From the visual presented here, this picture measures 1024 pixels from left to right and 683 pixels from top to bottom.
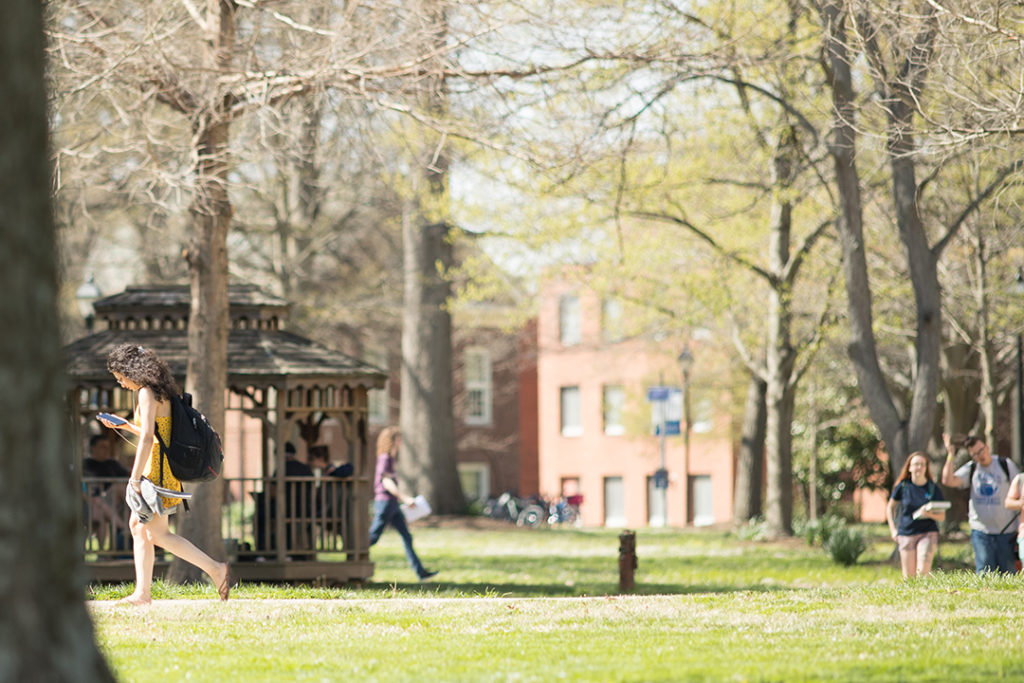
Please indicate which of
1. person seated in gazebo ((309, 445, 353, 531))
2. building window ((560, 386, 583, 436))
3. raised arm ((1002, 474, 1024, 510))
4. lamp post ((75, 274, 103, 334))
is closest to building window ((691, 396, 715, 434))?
building window ((560, 386, 583, 436))

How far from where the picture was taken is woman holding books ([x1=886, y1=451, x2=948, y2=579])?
584 inches

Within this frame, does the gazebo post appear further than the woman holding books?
Yes

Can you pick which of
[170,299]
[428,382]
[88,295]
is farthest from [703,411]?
[170,299]

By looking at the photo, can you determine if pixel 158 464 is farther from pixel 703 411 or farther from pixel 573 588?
pixel 703 411

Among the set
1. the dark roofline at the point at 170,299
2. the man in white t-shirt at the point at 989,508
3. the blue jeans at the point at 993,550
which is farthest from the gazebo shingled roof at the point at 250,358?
the blue jeans at the point at 993,550

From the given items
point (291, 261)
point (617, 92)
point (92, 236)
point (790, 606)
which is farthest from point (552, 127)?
point (92, 236)

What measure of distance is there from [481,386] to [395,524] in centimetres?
3652

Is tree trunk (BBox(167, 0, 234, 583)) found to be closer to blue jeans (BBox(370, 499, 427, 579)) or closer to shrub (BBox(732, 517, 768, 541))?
blue jeans (BBox(370, 499, 427, 579))

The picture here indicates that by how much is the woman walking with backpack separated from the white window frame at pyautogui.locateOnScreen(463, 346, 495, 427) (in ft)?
141

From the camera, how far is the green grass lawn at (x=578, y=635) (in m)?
7.52

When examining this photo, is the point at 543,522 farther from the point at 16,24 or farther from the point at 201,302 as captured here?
the point at 16,24

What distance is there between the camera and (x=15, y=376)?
4500mm

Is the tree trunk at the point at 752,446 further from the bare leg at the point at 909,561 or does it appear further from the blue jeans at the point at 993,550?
the blue jeans at the point at 993,550

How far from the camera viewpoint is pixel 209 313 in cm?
1462
